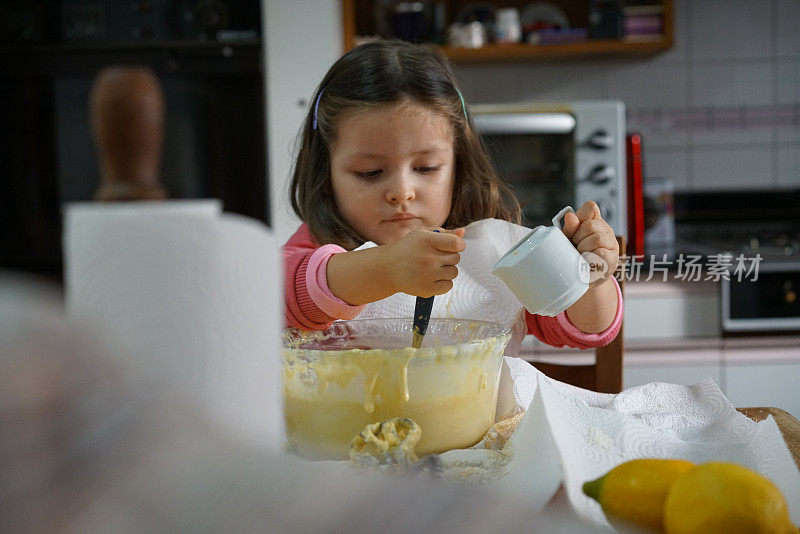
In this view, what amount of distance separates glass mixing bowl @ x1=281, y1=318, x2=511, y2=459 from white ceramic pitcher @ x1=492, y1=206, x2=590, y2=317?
2.2 inches

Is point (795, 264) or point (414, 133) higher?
point (414, 133)

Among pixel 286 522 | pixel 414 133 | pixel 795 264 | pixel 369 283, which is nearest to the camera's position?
pixel 286 522

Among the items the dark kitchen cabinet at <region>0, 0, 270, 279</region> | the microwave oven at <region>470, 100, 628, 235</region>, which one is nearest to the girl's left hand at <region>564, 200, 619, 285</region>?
the microwave oven at <region>470, 100, 628, 235</region>

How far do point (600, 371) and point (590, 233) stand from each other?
0.43 m

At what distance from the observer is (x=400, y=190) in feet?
3.27

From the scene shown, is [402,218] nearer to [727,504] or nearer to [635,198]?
[727,504]

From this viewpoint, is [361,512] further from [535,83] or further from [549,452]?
[535,83]

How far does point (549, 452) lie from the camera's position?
475 millimetres

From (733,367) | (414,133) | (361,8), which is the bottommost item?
(733,367)

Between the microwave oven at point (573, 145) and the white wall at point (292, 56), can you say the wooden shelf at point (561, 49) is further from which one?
the white wall at point (292, 56)

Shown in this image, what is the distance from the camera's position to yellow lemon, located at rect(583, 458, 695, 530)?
0.40 metres

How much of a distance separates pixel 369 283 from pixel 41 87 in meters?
1.92

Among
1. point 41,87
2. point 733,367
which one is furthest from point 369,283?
point 41,87

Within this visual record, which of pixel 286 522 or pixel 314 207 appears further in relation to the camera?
pixel 314 207
